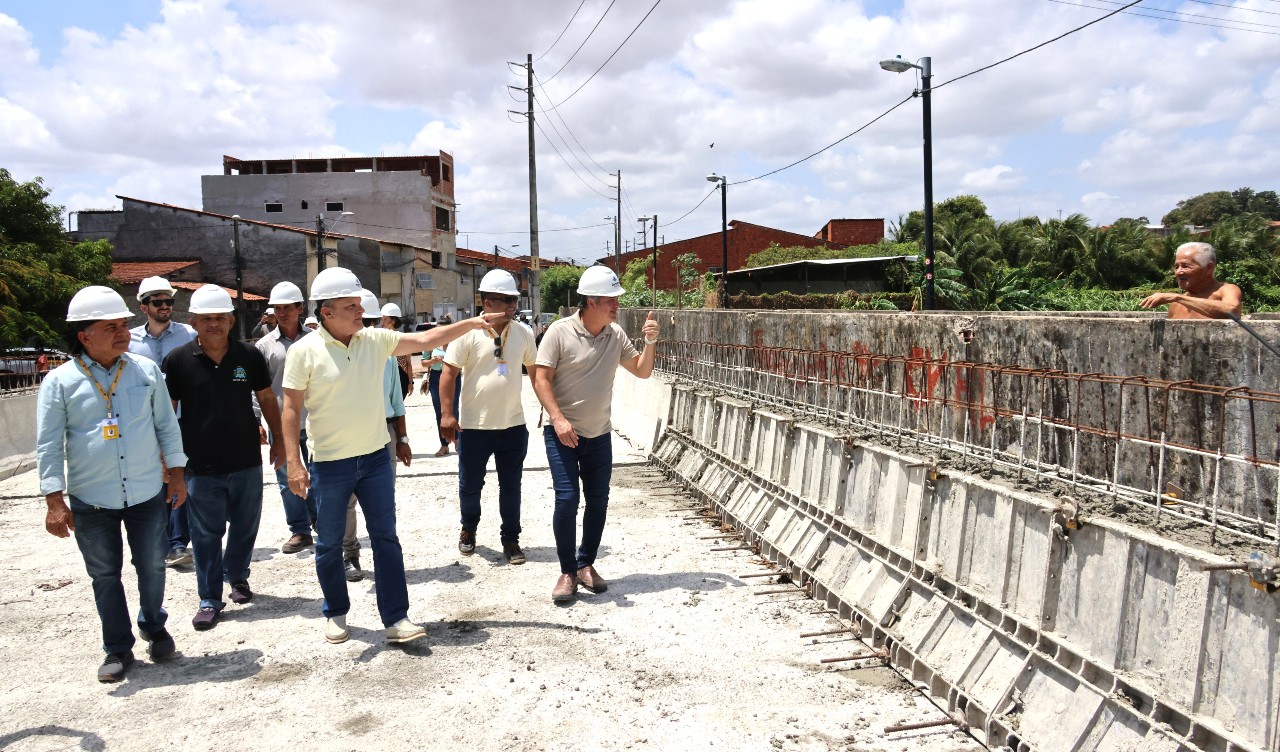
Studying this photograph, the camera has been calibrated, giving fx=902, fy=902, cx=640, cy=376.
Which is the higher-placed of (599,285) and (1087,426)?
(599,285)

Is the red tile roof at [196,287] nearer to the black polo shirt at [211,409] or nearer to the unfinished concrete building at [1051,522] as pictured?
the black polo shirt at [211,409]

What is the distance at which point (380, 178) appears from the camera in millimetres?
57562

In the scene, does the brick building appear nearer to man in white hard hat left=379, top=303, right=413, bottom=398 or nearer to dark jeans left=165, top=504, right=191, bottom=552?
man in white hard hat left=379, top=303, right=413, bottom=398

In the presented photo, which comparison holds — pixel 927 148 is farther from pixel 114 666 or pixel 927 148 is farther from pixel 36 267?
pixel 36 267

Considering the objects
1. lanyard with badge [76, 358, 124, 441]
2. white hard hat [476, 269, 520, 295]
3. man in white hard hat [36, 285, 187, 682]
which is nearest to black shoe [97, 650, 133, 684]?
man in white hard hat [36, 285, 187, 682]

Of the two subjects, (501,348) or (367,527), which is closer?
(367,527)

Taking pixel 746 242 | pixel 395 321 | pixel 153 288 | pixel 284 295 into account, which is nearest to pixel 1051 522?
pixel 284 295

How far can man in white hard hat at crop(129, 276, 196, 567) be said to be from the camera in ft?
20.6

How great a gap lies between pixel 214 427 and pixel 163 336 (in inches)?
60.4

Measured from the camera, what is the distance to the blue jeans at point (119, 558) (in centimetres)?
449

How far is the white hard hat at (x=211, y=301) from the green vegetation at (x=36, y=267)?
16.5 m

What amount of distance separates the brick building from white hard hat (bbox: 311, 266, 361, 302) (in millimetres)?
52103

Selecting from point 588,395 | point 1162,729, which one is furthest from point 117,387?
point 1162,729

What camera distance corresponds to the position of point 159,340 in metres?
6.43
